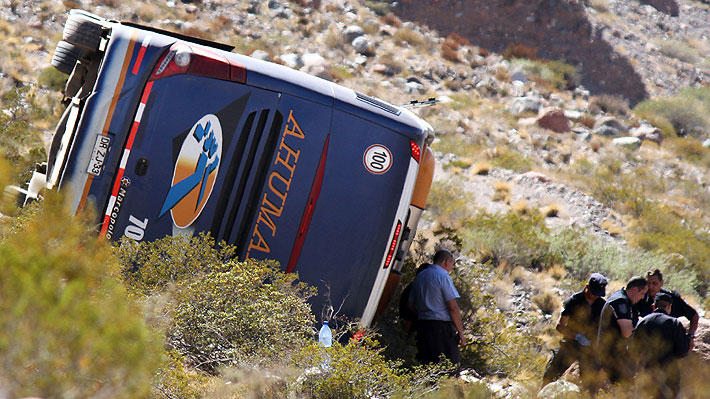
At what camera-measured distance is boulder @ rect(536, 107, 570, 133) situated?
2175cm

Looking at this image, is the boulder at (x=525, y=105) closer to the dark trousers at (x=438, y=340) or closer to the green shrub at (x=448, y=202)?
the green shrub at (x=448, y=202)

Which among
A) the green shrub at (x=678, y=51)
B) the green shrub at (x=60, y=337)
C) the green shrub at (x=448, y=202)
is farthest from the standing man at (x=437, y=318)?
the green shrub at (x=678, y=51)

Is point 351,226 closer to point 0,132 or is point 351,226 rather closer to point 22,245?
point 22,245

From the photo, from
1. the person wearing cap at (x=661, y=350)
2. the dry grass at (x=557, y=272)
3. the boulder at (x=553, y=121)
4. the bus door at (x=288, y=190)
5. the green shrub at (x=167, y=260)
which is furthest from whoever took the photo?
the boulder at (x=553, y=121)

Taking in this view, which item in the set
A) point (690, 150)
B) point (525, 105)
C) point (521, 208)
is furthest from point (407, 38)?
point (521, 208)

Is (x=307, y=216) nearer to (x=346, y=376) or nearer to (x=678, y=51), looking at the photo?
(x=346, y=376)

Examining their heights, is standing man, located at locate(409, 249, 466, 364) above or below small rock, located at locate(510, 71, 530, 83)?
below

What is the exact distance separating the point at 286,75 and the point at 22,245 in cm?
276

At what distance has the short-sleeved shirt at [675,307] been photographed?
661 centimetres

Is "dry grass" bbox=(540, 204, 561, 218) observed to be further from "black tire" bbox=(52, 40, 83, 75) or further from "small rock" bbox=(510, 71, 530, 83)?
"small rock" bbox=(510, 71, 530, 83)

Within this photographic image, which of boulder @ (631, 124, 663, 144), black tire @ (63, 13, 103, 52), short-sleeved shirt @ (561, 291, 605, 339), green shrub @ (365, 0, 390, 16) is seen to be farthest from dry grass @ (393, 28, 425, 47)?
black tire @ (63, 13, 103, 52)

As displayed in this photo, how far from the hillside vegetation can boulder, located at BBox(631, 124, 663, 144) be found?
0.37 feet

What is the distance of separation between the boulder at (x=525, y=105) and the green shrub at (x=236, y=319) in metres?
19.2

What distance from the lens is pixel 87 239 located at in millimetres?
4395
